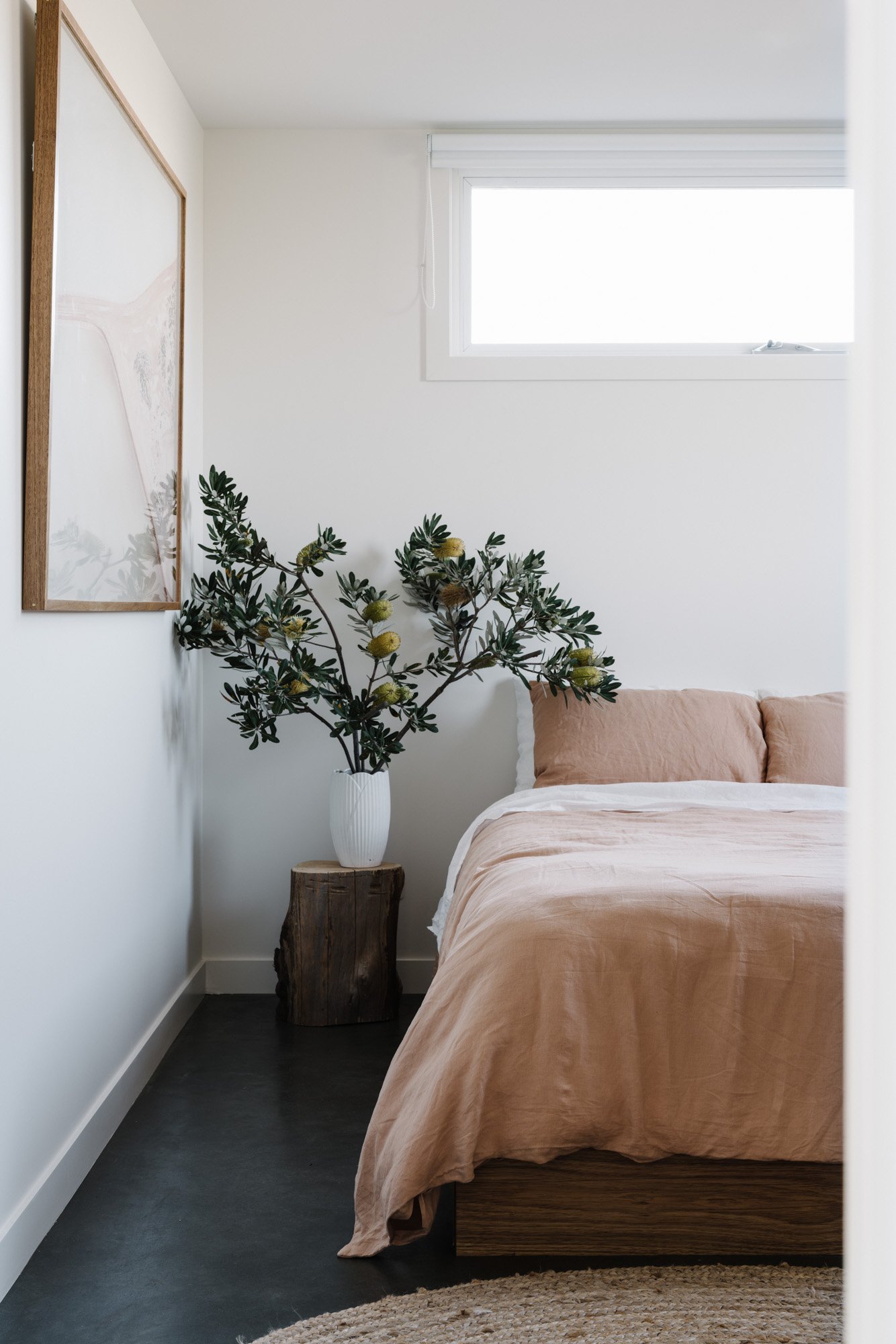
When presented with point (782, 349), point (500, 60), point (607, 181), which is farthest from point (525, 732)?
point (500, 60)

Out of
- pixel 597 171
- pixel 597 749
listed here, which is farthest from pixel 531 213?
pixel 597 749

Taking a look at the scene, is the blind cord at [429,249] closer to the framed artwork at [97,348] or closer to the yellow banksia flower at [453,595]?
the framed artwork at [97,348]

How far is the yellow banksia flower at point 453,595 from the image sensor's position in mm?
3496

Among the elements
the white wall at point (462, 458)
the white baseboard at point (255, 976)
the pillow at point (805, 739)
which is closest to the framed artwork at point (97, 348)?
the white wall at point (462, 458)

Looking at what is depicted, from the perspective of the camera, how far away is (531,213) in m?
3.82

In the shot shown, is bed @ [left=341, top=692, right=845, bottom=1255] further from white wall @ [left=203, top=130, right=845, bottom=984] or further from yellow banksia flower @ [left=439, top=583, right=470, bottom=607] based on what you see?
white wall @ [left=203, top=130, right=845, bottom=984]

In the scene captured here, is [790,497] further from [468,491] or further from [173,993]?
[173,993]

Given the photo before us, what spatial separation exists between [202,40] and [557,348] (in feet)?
4.71

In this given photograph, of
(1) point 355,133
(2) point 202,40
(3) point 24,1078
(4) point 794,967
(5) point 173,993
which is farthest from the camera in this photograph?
(1) point 355,133

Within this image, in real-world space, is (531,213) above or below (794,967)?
above

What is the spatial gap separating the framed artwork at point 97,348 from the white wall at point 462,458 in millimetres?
572

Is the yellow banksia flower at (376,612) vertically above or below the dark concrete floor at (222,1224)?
above

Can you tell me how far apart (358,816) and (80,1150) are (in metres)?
1.30

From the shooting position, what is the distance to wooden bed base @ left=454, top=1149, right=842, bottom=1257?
1.93 m
